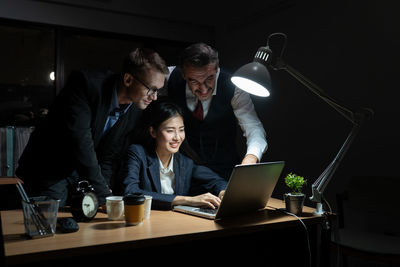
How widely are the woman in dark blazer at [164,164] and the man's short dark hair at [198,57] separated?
1.05 feet

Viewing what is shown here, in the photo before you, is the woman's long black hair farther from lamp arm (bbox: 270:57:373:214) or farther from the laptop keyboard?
lamp arm (bbox: 270:57:373:214)

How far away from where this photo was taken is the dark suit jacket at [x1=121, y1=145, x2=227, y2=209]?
1952 mm

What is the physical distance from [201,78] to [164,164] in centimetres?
62

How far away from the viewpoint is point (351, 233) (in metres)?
2.28

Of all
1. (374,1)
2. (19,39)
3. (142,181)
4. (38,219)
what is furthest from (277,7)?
(38,219)

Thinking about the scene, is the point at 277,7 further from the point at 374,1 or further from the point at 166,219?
the point at 166,219

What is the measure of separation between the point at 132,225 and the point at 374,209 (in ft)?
5.98

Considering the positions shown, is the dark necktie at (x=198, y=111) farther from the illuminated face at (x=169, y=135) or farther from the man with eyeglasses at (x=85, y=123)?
the man with eyeglasses at (x=85, y=123)

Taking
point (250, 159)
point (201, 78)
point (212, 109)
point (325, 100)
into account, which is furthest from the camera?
point (212, 109)

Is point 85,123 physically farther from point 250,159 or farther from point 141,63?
point 250,159

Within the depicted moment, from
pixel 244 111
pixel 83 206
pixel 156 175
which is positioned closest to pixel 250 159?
pixel 244 111

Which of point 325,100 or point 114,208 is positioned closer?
point 114,208

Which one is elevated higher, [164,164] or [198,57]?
[198,57]

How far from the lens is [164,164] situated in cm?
212
